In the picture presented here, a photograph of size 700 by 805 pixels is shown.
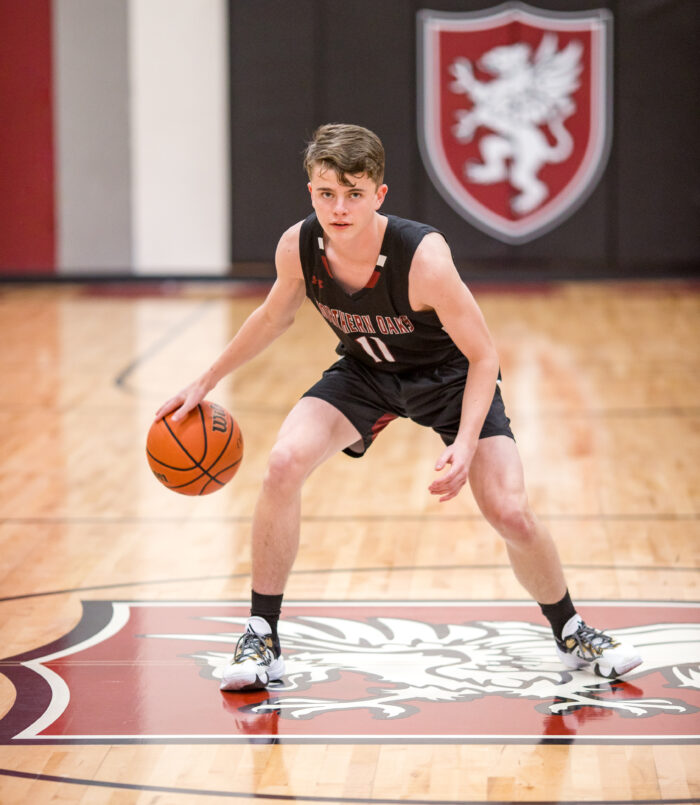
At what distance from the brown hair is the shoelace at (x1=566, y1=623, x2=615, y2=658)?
130 centimetres

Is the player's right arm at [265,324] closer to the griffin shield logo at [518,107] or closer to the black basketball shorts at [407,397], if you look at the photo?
the black basketball shorts at [407,397]

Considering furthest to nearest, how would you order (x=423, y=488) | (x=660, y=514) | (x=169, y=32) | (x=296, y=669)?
(x=169, y=32)
(x=423, y=488)
(x=660, y=514)
(x=296, y=669)

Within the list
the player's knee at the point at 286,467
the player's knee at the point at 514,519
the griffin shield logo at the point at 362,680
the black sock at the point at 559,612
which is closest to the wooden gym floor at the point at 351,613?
the griffin shield logo at the point at 362,680

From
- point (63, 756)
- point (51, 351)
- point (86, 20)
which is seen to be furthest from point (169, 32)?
point (63, 756)

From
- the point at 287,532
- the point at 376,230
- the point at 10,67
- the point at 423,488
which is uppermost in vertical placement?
the point at 10,67

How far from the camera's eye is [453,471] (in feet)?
10.3

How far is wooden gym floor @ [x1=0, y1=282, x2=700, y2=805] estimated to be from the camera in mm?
2963

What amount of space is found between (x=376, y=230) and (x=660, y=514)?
8.20 feet

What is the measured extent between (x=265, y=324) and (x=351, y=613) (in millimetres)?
1046

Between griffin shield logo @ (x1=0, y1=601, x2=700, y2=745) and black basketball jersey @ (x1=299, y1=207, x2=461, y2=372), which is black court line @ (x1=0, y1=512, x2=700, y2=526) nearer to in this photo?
griffin shield logo @ (x1=0, y1=601, x2=700, y2=745)

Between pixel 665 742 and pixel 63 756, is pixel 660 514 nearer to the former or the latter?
pixel 665 742

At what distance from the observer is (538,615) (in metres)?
4.10

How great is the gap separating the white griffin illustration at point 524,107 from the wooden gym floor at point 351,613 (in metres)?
5.11

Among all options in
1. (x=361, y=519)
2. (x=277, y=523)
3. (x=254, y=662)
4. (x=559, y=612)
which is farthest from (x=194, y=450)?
(x=361, y=519)
